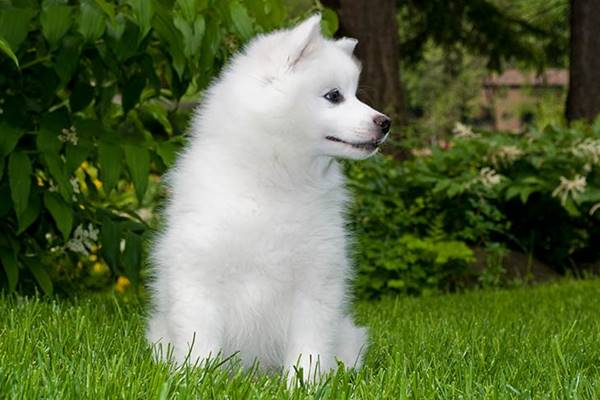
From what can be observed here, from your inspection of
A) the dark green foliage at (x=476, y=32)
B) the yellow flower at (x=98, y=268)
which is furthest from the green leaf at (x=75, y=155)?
the dark green foliage at (x=476, y=32)

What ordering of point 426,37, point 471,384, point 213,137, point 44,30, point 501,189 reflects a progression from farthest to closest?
point 426,37, point 501,189, point 44,30, point 213,137, point 471,384

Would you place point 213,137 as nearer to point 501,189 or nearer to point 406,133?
point 501,189

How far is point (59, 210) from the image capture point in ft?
15.0

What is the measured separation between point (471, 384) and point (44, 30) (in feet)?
7.39

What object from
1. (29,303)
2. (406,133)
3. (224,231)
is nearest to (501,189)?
(406,133)

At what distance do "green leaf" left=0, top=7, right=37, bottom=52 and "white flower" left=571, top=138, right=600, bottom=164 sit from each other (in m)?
5.35

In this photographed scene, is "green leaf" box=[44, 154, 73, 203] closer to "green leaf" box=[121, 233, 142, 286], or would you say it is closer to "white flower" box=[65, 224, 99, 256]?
"green leaf" box=[121, 233, 142, 286]

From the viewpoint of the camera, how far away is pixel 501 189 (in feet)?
26.6

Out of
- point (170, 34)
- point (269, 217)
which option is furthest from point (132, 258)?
point (269, 217)

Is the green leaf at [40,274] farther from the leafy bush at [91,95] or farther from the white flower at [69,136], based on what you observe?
the white flower at [69,136]

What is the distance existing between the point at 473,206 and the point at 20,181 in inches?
176

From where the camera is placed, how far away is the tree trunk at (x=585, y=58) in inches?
420

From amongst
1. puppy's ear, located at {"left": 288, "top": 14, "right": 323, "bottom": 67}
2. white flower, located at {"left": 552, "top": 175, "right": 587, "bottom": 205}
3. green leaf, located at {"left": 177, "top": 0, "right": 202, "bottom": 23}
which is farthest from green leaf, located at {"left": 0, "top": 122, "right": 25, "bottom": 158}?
white flower, located at {"left": 552, "top": 175, "right": 587, "bottom": 205}

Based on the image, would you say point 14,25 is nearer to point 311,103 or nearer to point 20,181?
point 20,181
